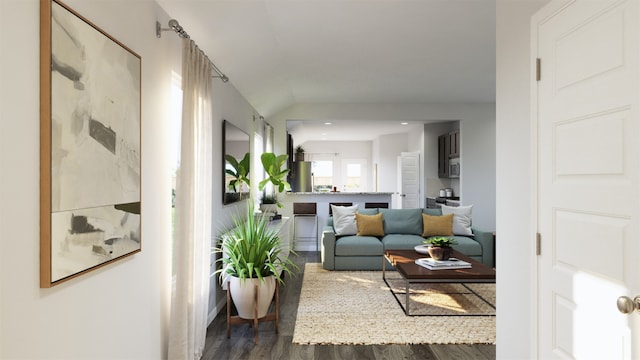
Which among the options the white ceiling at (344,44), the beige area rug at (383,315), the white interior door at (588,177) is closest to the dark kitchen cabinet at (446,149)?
the white ceiling at (344,44)

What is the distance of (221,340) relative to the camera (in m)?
3.13

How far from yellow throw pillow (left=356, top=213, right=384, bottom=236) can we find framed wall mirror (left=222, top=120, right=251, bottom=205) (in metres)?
1.77

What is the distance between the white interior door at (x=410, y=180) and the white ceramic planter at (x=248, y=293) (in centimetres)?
668

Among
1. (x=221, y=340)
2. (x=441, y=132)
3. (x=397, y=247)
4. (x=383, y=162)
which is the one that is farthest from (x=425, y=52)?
(x=383, y=162)

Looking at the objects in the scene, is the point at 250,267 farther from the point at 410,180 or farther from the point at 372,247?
the point at 410,180

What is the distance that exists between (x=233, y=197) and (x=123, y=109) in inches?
98.7

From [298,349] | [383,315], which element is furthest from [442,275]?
[298,349]

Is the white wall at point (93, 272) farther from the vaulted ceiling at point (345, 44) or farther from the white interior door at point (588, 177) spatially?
the white interior door at point (588, 177)

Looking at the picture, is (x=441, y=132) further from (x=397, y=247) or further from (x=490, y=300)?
(x=490, y=300)

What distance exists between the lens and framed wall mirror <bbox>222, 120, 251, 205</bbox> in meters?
4.11

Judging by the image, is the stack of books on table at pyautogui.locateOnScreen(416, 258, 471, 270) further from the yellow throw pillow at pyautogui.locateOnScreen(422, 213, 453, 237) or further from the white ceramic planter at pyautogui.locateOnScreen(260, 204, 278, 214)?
the white ceramic planter at pyautogui.locateOnScreen(260, 204, 278, 214)

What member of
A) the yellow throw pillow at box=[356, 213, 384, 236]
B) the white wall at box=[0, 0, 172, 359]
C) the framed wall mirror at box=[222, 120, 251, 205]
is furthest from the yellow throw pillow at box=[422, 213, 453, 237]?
the white wall at box=[0, 0, 172, 359]

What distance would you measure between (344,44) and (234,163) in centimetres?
176

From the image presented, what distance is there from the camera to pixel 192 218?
2.68 m
